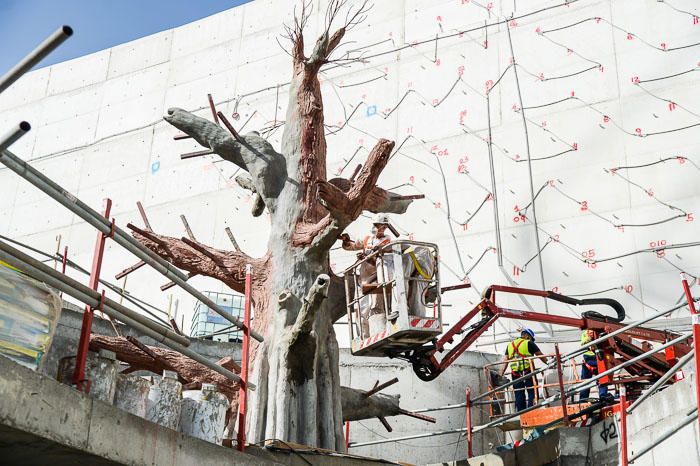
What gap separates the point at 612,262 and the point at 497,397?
309 cm

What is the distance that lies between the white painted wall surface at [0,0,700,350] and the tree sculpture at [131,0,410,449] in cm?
429

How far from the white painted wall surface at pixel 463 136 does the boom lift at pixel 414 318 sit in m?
3.61

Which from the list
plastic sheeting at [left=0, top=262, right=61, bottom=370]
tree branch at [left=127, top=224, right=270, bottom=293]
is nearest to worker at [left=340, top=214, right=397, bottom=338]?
tree branch at [left=127, top=224, right=270, bottom=293]

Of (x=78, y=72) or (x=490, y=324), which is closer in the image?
(x=490, y=324)

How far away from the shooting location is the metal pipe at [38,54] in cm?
322

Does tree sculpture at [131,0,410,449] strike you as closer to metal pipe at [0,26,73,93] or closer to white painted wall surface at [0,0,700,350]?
white painted wall surface at [0,0,700,350]

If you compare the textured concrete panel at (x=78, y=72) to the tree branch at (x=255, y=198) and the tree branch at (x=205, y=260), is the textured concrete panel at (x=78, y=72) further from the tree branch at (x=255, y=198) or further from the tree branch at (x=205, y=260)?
the tree branch at (x=205, y=260)

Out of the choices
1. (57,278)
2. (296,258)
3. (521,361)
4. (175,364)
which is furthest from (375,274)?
(57,278)

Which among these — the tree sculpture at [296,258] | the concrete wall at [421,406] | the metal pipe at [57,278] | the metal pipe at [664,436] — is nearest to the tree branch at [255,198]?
the tree sculpture at [296,258]

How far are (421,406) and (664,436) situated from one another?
6.99 metres

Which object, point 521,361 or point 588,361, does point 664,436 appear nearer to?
point 588,361

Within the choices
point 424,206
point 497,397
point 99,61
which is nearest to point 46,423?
point 497,397

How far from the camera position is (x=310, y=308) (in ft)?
33.7

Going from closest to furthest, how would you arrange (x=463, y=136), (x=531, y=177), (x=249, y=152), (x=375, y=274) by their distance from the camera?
(x=375, y=274), (x=249, y=152), (x=531, y=177), (x=463, y=136)
